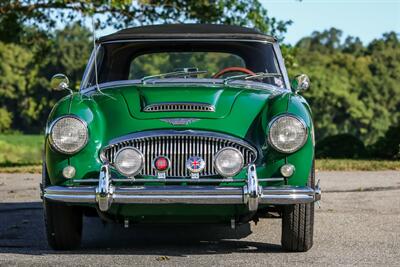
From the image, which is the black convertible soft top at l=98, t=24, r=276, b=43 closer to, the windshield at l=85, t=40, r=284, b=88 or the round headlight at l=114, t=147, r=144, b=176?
the windshield at l=85, t=40, r=284, b=88

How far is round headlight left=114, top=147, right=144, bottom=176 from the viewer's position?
18.9 feet

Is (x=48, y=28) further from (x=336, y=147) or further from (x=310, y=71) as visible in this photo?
(x=310, y=71)

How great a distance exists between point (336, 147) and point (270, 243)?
11.6m

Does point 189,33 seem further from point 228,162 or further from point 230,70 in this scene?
point 228,162

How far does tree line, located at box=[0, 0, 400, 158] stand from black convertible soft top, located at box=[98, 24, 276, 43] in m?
9.47

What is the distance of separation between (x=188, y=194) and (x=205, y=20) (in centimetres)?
1316

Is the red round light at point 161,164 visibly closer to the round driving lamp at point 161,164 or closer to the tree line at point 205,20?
the round driving lamp at point 161,164

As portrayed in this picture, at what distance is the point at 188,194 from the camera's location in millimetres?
5613

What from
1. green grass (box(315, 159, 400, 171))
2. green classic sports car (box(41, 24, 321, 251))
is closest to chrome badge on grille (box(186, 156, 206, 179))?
green classic sports car (box(41, 24, 321, 251))

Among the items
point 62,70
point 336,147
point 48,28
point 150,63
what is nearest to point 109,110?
point 150,63

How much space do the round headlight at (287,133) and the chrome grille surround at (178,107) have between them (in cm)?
45

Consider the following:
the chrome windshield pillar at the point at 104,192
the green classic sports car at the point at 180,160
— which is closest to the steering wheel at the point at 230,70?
the green classic sports car at the point at 180,160

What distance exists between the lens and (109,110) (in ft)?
20.0

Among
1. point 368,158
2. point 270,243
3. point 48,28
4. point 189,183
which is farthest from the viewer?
point 48,28
